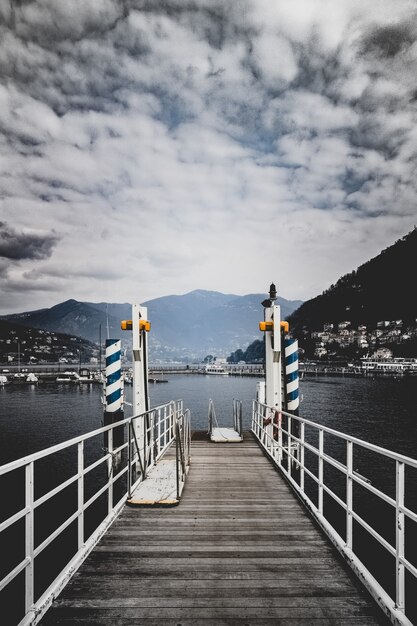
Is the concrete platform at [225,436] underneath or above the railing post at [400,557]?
underneath

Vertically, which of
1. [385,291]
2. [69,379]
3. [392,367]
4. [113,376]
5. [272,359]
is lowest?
[392,367]

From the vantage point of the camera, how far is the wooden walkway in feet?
10.7

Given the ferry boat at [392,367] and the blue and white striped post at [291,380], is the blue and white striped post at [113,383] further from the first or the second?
the ferry boat at [392,367]

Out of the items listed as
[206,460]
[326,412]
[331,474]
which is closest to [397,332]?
[326,412]

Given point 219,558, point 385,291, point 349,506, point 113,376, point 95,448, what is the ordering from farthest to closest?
point 385,291 → point 95,448 → point 113,376 → point 349,506 → point 219,558

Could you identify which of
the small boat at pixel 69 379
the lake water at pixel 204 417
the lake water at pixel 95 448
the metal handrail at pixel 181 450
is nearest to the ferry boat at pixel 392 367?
the lake water at pixel 95 448

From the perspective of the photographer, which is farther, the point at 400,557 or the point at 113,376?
the point at 113,376

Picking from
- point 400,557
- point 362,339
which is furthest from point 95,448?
point 362,339

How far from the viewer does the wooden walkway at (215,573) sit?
325 centimetres

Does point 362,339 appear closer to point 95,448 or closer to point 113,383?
point 95,448

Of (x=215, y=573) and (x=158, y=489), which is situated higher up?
(x=215, y=573)

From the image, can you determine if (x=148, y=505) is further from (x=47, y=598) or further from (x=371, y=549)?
(x=371, y=549)

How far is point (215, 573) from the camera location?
3.92m

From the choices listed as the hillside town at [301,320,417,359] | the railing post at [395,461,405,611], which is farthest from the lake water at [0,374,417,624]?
the hillside town at [301,320,417,359]
